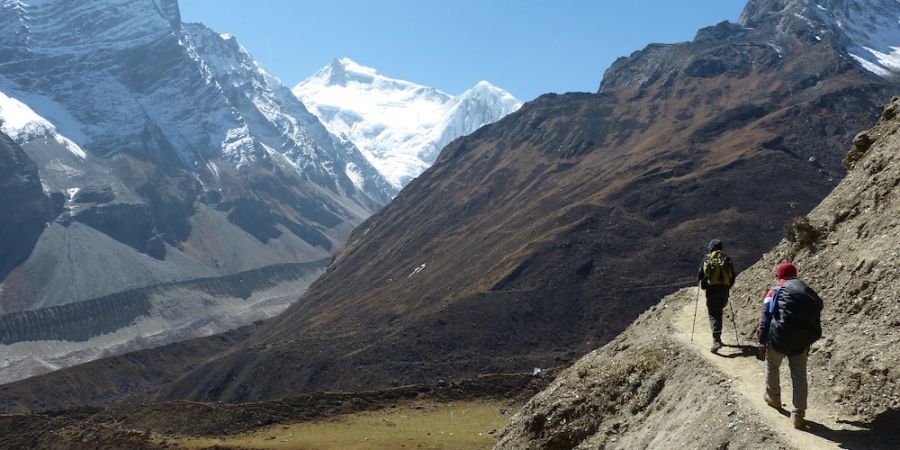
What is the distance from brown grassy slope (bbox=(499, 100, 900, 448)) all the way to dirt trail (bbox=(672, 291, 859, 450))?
22 centimetres

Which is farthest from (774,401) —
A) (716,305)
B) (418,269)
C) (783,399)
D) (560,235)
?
(418,269)

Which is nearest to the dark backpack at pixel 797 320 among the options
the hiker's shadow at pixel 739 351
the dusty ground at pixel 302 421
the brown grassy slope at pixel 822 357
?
the brown grassy slope at pixel 822 357

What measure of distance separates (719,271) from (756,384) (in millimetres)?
3690

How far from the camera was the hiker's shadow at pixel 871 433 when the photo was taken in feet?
34.8

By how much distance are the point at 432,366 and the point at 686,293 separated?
64231 millimetres

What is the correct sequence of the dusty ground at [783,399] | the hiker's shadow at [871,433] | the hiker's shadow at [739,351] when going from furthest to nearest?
the hiker's shadow at [739,351] → the dusty ground at [783,399] → the hiker's shadow at [871,433]

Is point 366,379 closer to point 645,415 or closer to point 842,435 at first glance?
point 645,415

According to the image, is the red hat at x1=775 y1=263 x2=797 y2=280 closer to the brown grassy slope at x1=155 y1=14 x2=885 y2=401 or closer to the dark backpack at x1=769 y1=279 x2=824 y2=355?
the dark backpack at x1=769 y1=279 x2=824 y2=355

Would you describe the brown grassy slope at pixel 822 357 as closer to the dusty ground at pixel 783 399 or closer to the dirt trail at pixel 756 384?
the dusty ground at pixel 783 399

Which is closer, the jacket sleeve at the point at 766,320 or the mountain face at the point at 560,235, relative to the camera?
the jacket sleeve at the point at 766,320

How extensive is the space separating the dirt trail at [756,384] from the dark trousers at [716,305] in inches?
16.6

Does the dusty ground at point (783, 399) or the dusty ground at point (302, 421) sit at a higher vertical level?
the dusty ground at point (783, 399)

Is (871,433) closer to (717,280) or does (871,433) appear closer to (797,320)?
(797,320)

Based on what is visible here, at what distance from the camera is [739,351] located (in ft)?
50.5
